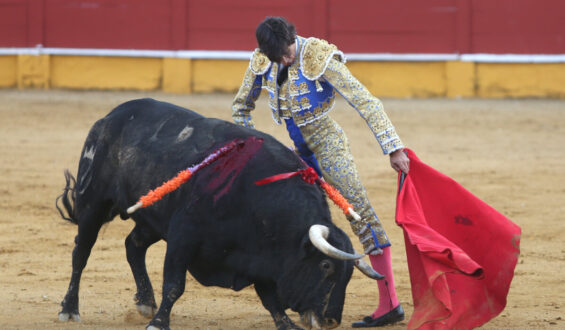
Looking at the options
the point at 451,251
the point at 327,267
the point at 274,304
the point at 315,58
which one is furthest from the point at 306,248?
the point at 315,58

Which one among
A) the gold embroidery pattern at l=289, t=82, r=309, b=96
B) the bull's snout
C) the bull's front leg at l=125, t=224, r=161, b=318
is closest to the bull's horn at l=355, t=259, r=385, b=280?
the bull's snout

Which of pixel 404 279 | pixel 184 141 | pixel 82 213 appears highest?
pixel 184 141

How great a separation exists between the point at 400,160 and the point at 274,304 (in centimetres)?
66

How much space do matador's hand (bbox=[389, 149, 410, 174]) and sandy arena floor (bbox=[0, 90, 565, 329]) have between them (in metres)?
0.64

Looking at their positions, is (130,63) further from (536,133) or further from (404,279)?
(404,279)

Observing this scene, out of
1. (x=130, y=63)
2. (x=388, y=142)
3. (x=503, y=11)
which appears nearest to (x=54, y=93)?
→ (x=130, y=63)

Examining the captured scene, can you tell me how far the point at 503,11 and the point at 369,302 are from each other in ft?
25.1

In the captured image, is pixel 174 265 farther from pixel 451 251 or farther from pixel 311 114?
pixel 451 251

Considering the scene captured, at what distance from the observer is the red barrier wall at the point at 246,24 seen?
11.0m

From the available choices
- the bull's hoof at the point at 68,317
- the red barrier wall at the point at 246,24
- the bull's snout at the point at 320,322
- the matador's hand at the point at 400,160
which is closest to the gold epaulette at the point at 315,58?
the matador's hand at the point at 400,160

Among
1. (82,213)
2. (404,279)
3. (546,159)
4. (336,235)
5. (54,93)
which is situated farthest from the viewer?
(54,93)

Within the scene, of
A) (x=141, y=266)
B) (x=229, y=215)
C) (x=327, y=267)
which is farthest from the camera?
(x=141, y=266)

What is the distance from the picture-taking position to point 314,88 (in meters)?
3.37

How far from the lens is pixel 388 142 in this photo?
3.23 m
